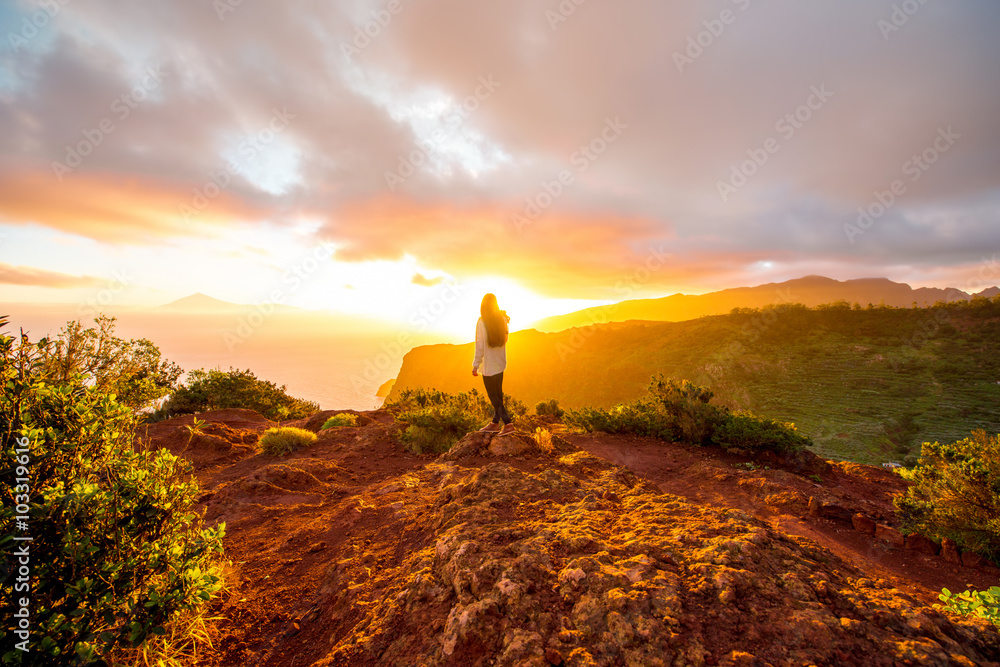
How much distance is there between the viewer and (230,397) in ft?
45.7

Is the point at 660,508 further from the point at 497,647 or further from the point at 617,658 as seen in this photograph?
the point at 497,647

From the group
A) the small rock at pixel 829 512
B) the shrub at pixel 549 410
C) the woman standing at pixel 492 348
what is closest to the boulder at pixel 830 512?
the small rock at pixel 829 512

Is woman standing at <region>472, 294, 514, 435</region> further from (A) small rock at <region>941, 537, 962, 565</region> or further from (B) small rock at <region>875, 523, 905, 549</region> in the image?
(A) small rock at <region>941, 537, 962, 565</region>

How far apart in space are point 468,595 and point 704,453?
5547 mm

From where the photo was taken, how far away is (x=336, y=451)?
7.26m

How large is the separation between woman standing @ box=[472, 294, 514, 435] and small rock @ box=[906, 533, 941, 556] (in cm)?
501

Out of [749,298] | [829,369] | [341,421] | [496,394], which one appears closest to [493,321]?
[496,394]

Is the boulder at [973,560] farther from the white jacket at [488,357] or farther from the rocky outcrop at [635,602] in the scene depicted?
the white jacket at [488,357]

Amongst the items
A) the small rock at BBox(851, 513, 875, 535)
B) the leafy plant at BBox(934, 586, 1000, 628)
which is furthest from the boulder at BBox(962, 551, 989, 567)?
the leafy plant at BBox(934, 586, 1000, 628)

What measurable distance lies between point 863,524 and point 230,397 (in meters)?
16.8

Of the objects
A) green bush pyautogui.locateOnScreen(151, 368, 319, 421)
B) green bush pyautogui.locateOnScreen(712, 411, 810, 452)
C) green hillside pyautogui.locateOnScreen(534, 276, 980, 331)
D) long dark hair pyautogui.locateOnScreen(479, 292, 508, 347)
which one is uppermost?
green hillside pyautogui.locateOnScreen(534, 276, 980, 331)

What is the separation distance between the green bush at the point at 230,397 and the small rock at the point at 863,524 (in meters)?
13.7

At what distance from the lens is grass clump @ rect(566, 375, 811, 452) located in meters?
6.27

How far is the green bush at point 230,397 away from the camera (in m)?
13.1
